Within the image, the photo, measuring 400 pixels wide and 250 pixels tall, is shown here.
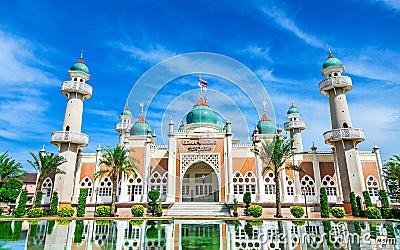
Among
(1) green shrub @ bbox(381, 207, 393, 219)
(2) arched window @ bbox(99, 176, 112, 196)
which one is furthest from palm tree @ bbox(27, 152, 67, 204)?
(1) green shrub @ bbox(381, 207, 393, 219)

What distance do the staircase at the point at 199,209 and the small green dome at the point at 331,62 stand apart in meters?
16.6

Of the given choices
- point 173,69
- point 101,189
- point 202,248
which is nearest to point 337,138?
point 173,69

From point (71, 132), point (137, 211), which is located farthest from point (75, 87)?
point (137, 211)

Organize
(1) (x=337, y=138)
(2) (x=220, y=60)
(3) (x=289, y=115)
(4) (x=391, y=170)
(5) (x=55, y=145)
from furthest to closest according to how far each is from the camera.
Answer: (3) (x=289, y=115) < (5) (x=55, y=145) < (1) (x=337, y=138) < (4) (x=391, y=170) < (2) (x=220, y=60)

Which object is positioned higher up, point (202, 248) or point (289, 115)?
point (289, 115)

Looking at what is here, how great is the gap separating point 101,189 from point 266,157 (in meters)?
16.2

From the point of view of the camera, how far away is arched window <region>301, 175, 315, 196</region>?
25.2 metres

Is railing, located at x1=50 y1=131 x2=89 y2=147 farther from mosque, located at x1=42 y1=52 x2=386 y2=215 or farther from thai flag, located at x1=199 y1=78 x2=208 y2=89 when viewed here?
thai flag, located at x1=199 y1=78 x2=208 y2=89

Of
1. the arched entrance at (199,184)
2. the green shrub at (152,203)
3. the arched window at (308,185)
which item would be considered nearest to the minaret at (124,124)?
the arched entrance at (199,184)

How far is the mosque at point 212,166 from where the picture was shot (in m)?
23.4

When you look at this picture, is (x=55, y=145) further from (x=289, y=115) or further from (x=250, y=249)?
(x=289, y=115)

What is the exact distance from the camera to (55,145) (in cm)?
2483

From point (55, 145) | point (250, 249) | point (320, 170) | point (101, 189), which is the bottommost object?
point (250, 249)

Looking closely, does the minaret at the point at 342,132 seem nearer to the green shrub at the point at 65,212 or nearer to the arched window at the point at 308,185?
the arched window at the point at 308,185
